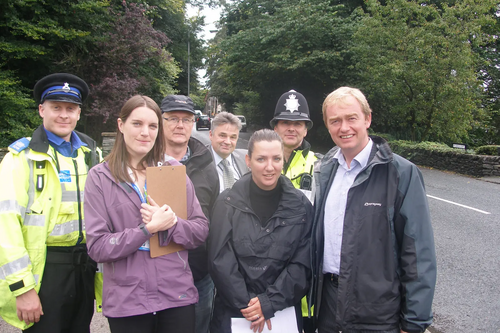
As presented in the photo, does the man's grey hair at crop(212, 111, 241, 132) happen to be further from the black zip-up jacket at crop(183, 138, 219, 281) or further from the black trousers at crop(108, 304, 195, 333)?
the black trousers at crop(108, 304, 195, 333)

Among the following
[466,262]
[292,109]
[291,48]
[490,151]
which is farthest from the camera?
[291,48]

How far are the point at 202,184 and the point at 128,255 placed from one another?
83 centimetres

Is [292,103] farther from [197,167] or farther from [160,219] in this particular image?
[160,219]

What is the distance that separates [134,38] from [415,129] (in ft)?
46.1

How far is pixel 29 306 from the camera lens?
188cm

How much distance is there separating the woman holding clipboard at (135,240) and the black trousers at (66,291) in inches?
16.8

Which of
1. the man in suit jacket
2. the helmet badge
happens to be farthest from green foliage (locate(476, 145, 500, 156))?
the man in suit jacket

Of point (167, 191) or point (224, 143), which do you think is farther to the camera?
point (224, 143)

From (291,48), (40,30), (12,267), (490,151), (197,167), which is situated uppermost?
(291,48)

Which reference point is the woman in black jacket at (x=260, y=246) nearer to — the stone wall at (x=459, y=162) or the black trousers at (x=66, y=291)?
the black trousers at (x=66, y=291)

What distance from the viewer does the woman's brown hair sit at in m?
1.90

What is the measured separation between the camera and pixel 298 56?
1867cm

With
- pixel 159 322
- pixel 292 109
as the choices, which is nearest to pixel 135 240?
pixel 159 322

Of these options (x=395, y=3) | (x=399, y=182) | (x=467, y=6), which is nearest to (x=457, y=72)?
(x=467, y=6)
